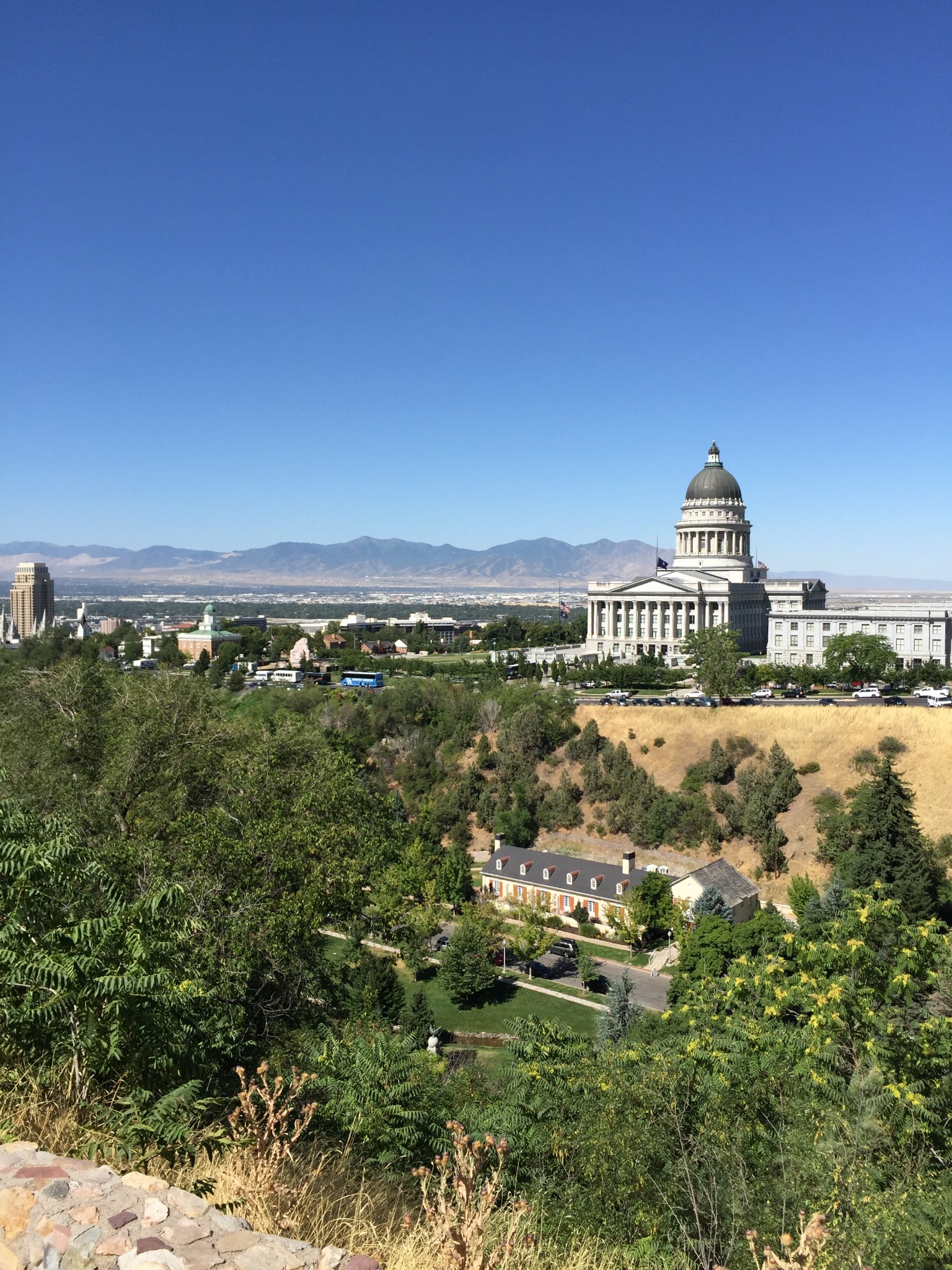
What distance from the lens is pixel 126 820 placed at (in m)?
20.4

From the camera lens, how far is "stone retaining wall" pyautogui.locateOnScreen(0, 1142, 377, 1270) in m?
4.82

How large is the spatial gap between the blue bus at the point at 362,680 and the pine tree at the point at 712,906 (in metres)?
44.0

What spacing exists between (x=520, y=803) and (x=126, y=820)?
113 feet

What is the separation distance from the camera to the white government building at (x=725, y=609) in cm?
9038

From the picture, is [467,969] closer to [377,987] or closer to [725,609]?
[377,987]

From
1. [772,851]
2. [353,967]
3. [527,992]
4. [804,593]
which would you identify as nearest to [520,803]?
[772,851]

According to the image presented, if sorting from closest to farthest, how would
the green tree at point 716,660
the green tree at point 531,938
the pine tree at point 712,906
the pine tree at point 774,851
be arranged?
the green tree at point 531,938
the pine tree at point 712,906
the pine tree at point 774,851
the green tree at point 716,660

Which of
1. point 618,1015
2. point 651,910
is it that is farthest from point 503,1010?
point 618,1015

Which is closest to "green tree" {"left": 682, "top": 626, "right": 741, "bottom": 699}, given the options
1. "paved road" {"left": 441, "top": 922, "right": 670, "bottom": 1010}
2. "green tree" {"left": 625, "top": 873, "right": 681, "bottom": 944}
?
"green tree" {"left": 625, "top": 873, "right": 681, "bottom": 944}

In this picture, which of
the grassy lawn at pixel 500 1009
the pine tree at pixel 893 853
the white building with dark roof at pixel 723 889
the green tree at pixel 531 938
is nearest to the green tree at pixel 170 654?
the green tree at pixel 531 938

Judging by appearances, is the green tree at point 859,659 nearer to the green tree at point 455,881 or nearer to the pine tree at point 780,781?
the pine tree at point 780,781

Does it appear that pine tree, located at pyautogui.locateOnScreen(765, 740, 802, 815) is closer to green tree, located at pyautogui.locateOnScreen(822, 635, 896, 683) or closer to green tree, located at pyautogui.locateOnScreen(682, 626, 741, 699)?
green tree, located at pyautogui.locateOnScreen(682, 626, 741, 699)

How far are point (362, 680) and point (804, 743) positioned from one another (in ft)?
140

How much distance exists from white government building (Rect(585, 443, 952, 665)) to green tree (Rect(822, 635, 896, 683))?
→ 14.3m
